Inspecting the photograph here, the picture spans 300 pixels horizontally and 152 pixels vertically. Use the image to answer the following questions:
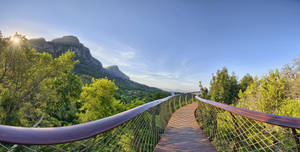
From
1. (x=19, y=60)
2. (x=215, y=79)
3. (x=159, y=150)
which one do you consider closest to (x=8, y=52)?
(x=19, y=60)

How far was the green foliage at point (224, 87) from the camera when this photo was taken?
10836 mm

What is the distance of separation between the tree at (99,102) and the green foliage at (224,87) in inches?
430

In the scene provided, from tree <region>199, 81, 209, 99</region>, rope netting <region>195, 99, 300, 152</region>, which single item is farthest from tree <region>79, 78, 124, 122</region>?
rope netting <region>195, 99, 300, 152</region>

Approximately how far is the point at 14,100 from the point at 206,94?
17635 millimetres

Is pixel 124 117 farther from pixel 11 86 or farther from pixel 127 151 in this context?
pixel 11 86

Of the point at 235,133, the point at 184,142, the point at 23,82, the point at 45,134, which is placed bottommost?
the point at 184,142

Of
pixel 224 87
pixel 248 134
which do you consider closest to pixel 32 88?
pixel 248 134

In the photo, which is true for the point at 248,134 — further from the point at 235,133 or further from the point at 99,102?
the point at 99,102

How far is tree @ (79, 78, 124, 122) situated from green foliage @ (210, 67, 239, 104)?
10.9 m

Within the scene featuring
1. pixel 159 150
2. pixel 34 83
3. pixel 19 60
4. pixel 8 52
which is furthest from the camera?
pixel 34 83

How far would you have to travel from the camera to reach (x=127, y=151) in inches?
62.1

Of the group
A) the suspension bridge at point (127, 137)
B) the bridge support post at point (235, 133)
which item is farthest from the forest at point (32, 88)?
the bridge support post at point (235, 133)

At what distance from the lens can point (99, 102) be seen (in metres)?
15.3

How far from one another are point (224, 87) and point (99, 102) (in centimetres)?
1319
